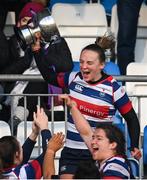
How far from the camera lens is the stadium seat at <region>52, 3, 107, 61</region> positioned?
9.57 m

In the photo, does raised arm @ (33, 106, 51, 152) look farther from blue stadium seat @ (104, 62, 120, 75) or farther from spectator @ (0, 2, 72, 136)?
blue stadium seat @ (104, 62, 120, 75)

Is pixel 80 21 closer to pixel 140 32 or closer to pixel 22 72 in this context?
pixel 140 32

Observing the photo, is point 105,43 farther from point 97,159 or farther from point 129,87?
point 97,159

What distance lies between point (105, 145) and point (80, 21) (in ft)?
12.8

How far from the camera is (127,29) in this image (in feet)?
30.2

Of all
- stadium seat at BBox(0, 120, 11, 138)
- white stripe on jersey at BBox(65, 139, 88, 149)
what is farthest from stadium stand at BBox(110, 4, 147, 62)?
white stripe on jersey at BBox(65, 139, 88, 149)

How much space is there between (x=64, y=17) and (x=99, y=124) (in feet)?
11.6

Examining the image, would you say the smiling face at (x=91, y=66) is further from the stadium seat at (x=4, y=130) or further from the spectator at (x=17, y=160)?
the stadium seat at (x=4, y=130)

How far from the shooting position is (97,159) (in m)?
5.97

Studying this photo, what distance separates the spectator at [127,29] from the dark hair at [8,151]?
3362 millimetres

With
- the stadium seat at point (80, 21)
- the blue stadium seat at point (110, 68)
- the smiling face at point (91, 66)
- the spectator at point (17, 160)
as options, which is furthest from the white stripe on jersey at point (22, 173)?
the stadium seat at point (80, 21)

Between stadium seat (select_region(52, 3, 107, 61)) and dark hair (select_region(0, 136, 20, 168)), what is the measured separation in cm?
364

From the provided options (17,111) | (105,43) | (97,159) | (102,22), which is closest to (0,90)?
(17,111)

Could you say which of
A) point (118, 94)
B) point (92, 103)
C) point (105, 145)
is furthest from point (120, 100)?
point (105, 145)
